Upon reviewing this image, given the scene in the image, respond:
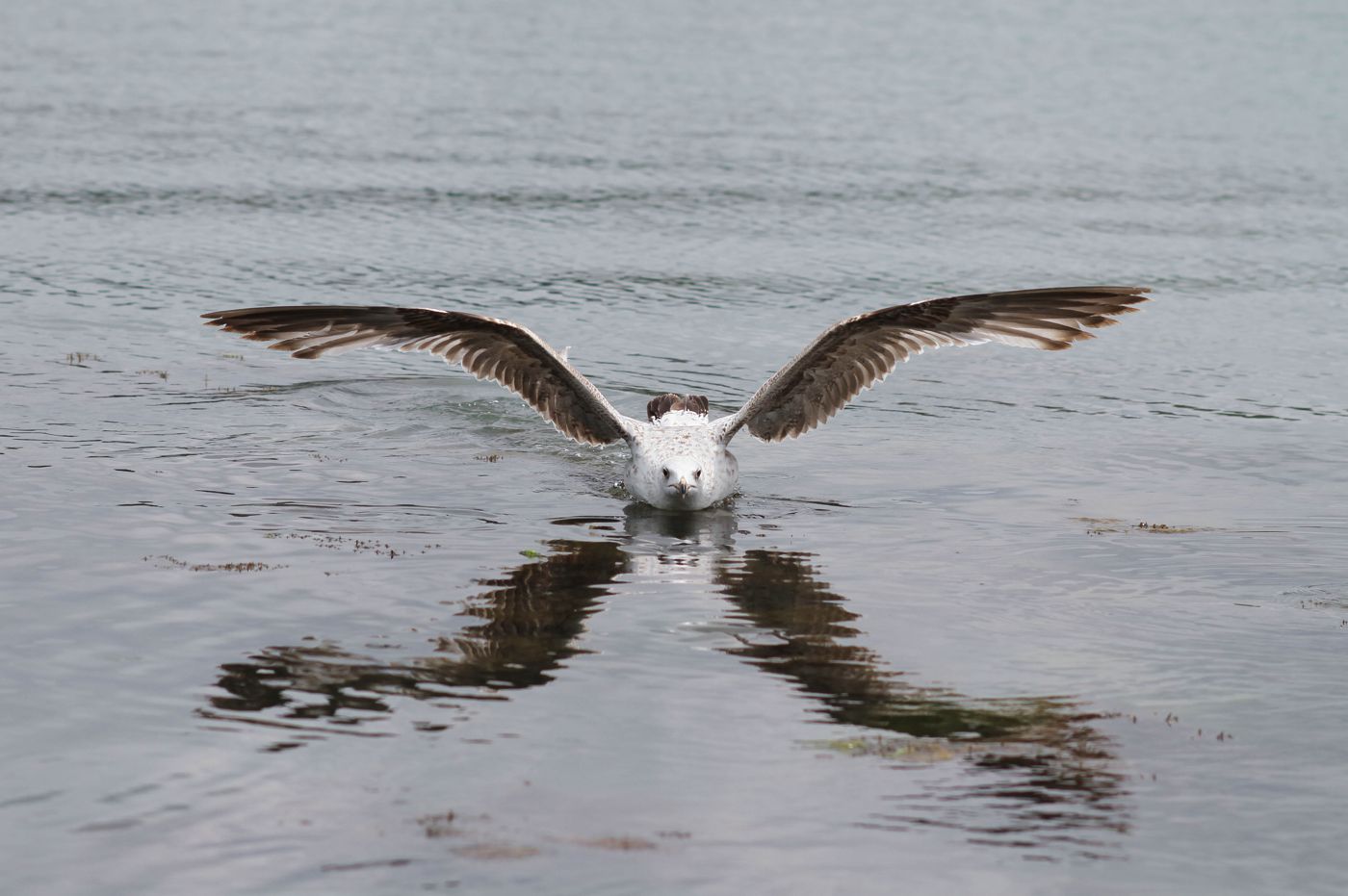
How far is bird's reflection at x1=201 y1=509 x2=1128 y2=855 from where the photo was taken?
294 inches

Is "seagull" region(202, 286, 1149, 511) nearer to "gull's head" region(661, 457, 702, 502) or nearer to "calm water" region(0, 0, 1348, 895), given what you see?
"gull's head" region(661, 457, 702, 502)

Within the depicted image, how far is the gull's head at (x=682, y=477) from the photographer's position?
12.5 meters

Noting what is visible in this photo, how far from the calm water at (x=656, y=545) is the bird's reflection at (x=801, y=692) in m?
0.03

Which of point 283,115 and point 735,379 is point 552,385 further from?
point 283,115

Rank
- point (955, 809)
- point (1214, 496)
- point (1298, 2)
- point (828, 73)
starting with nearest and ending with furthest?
point (955, 809)
point (1214, 496)
point (828, 73)
point (1298, 2)

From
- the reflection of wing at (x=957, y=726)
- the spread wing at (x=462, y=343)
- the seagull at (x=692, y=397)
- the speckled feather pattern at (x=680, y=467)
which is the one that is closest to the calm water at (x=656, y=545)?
the reflection of wing at (x=957, y=726)

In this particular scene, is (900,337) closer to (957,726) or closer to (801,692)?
(801,692)

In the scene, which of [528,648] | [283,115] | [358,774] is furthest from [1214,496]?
[283,115]

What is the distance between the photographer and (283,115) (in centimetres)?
3366

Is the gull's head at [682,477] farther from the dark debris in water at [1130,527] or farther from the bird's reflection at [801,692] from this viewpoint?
the dark debris in water at [1130,527]

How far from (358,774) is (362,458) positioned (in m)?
6.35

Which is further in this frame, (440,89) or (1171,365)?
(440,89)

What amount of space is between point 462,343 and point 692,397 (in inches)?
81.4

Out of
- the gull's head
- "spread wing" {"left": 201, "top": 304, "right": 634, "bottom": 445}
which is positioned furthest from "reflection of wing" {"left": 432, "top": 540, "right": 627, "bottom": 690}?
"spread wing" {"left": 201, "top": 304, "right": 634, "bottom": 445}
